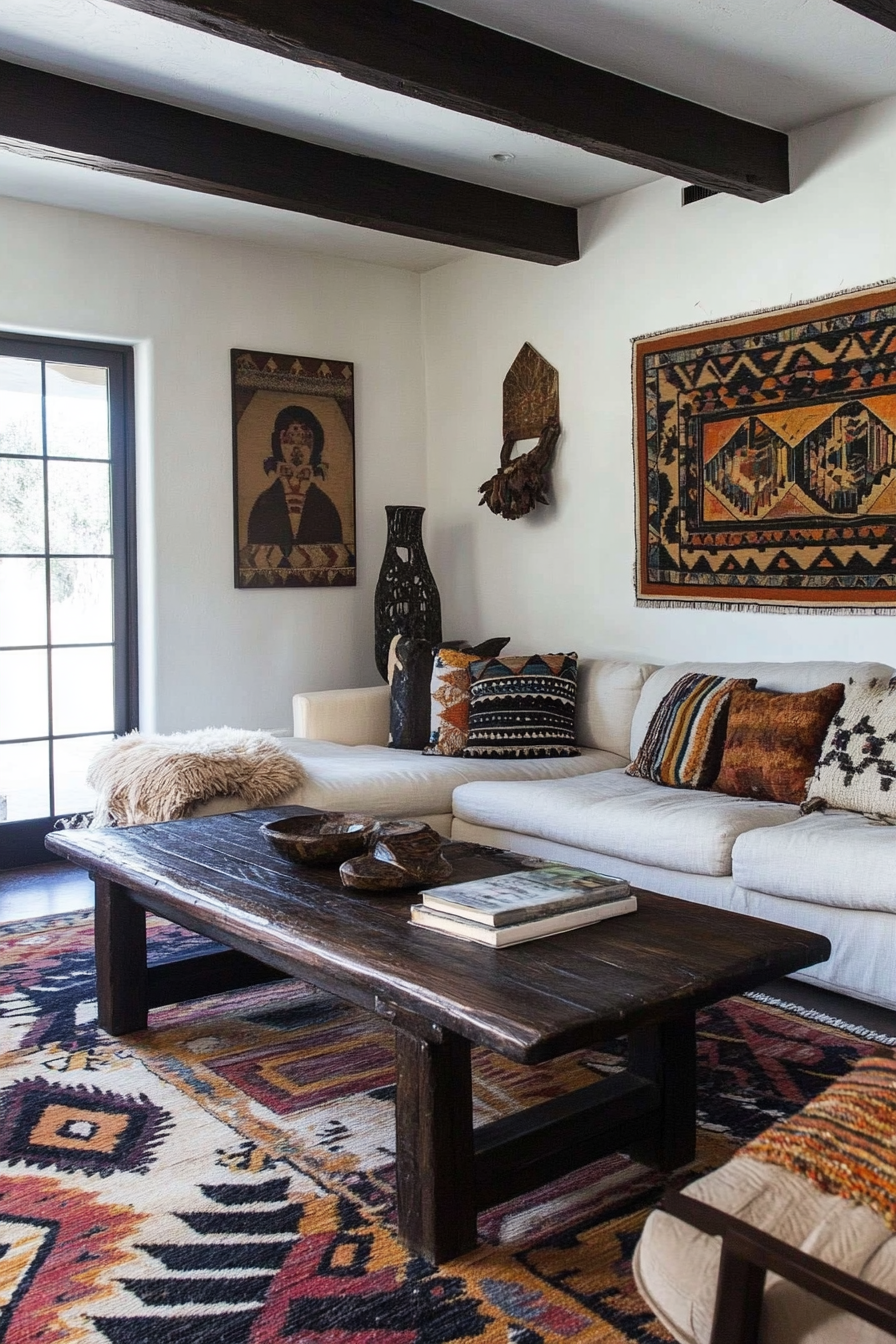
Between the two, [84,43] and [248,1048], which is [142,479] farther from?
[248,1048]

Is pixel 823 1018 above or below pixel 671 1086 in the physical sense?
below

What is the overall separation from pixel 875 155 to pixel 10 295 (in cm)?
300

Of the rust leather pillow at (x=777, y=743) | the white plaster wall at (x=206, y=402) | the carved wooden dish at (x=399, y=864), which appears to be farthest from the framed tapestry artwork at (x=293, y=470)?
the carved wooden dish at (x=399, y=864)

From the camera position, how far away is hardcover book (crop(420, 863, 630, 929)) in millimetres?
1967

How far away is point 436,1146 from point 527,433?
3.60 meters

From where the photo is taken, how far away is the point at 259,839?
276 cm

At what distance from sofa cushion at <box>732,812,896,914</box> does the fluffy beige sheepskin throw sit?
143cm

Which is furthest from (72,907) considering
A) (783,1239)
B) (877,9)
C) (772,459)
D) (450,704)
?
(877,9)

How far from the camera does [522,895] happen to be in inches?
A: 80.6

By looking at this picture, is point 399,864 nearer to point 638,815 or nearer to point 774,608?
point 638,815

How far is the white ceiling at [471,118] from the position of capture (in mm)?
3033

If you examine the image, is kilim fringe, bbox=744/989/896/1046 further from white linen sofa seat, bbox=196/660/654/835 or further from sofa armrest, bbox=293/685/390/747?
sofa armrest, bbox=293/685/390/747

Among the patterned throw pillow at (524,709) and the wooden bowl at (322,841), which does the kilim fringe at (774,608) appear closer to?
the patterned throw pillow at (524,709)

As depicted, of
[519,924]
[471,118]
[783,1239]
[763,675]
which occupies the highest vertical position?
[471,118]
